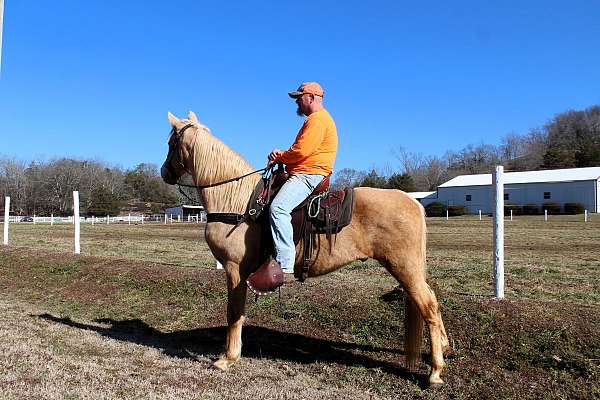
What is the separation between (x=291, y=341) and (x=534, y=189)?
67.1 metres

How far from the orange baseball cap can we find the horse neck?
1.10m

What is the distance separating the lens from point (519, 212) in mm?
61781

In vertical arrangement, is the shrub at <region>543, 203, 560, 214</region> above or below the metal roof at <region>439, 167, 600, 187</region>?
below

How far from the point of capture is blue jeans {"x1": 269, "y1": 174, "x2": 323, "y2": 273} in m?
5.42

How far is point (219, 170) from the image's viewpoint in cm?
616

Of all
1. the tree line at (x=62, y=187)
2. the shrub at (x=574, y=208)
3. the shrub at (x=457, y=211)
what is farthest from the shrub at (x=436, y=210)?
the tree line at (x=62, y=187)

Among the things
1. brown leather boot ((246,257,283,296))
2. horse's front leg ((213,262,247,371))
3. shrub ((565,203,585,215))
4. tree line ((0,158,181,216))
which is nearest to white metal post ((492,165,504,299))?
brown leather boot ((246,257,283,296))

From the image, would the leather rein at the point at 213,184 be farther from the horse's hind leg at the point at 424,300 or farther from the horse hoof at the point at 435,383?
the horse hoof at the point at 435,383

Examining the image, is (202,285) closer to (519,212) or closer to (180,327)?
(180,327)

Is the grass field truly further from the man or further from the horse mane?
the horse mane

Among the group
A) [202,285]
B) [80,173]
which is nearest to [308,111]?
[202,285]

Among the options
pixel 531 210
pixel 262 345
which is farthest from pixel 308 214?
pixel 531 210

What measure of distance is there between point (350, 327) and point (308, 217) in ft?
6.95

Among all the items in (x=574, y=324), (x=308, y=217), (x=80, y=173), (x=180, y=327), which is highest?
(x=80, y=173)
